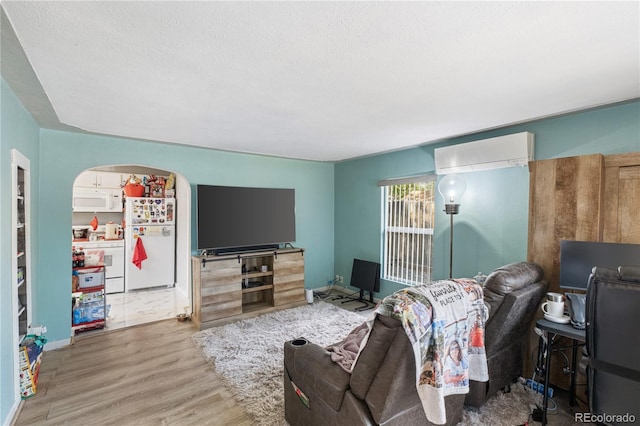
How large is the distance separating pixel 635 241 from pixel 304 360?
2.77 m

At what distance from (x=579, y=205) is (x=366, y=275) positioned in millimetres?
3052

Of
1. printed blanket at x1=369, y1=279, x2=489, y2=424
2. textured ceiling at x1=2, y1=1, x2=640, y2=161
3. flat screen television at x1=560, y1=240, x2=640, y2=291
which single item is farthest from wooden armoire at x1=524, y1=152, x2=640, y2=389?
printed blanket at x1=369, y1=279, x2=489, y2=424

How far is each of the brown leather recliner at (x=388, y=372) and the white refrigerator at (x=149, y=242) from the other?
468cm

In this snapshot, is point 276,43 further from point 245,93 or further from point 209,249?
point 209,249

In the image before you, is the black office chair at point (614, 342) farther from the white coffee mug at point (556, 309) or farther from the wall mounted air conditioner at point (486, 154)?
the wall mounted air conditioner at point (486, 154)

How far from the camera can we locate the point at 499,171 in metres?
3.37

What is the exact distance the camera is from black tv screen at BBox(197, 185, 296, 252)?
4090 mm

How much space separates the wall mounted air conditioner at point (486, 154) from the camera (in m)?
3.06

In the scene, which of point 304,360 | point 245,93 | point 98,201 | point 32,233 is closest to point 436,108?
point 245,93

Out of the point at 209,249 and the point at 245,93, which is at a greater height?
the point at 245,93

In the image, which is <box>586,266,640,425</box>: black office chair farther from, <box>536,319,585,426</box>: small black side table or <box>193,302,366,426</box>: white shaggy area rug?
<box>193,302,366,426</box>: white shaggy area rug

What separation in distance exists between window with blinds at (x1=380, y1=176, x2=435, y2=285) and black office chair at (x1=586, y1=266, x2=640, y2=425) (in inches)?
113

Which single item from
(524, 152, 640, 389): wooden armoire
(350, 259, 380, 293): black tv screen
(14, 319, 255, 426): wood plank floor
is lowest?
(14, 319, 255, 426): wood plank floor

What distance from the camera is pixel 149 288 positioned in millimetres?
5785
